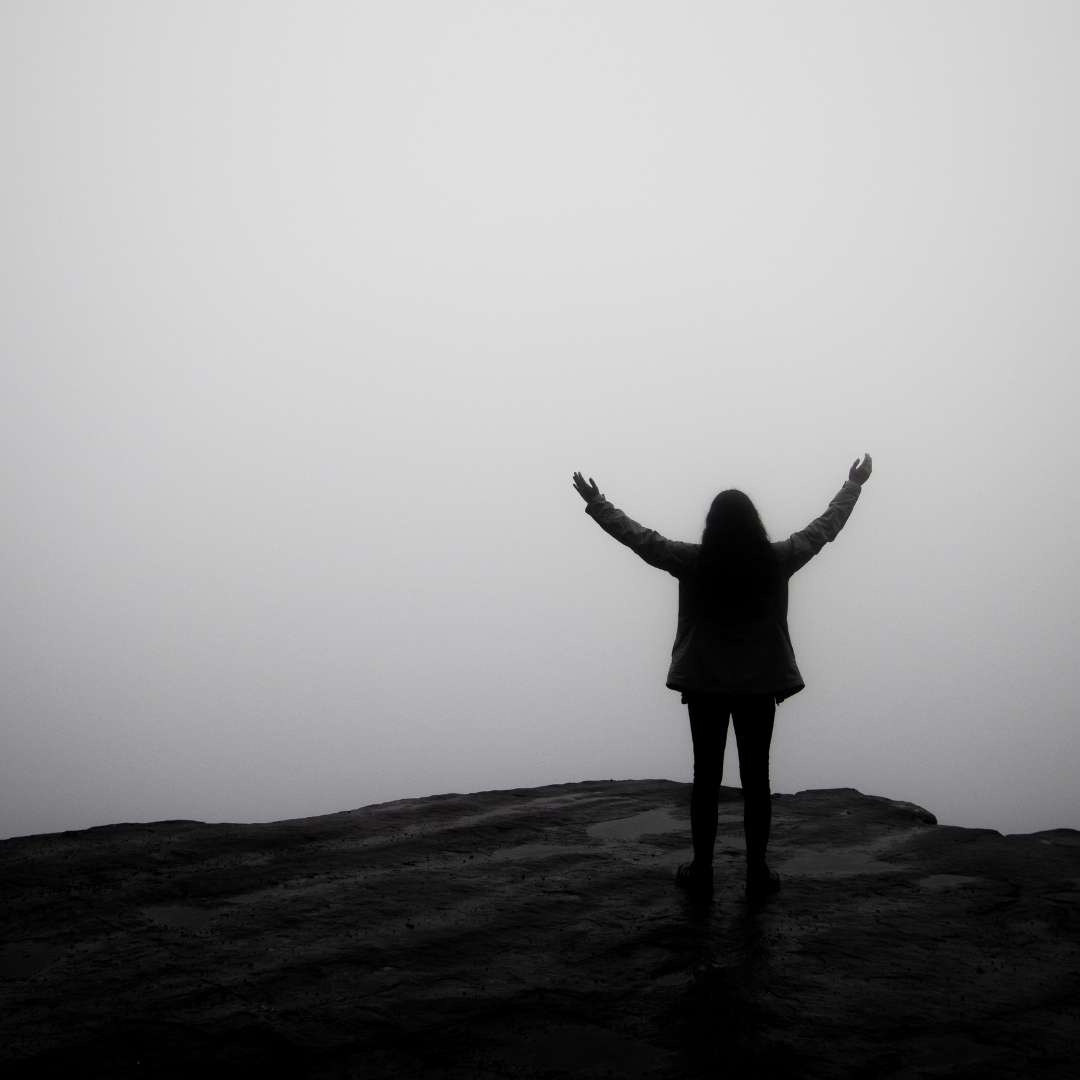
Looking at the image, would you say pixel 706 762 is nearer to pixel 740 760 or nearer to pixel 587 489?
pixel 740 760

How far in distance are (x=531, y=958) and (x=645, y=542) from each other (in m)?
1.95

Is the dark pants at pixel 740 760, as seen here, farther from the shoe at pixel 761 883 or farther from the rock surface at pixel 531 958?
the rock surface at pixel 531 958

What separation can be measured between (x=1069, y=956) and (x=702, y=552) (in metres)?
2.16

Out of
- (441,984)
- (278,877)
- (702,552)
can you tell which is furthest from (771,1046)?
(278,877)

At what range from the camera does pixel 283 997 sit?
2.79 metres

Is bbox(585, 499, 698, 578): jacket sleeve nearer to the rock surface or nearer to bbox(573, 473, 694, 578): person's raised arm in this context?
bbox(573, 473, 694, 578): person's raised arm

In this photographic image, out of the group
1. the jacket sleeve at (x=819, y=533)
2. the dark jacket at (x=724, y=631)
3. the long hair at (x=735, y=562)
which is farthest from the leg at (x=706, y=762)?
the jacket sleeve at (x=819, y=533)

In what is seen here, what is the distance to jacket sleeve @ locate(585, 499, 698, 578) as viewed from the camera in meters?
4.04

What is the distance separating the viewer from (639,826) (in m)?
5.72

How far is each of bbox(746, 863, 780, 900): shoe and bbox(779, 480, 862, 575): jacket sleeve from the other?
146cm

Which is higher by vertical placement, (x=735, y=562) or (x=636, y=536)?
(x=636, y=536)

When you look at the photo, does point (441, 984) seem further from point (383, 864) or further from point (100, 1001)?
point (383, 864)

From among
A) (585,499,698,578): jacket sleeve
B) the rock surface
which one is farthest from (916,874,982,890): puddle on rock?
(585,499,698,578): jacket sleeve

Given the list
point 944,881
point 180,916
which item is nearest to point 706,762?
point 944,881
